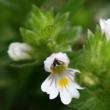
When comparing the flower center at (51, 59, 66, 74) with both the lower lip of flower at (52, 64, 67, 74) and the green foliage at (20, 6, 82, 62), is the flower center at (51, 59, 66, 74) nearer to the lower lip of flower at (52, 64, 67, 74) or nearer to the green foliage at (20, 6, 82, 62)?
the lower lip of flower at (52, 64, 67, 74)

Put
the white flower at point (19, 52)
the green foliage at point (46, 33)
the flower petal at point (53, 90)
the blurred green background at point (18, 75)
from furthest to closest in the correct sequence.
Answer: the blurred green background at point (18, 75), the white flower at point (19, 52), the green foliage at point (46, 33), the flower petal at point (53, 90)

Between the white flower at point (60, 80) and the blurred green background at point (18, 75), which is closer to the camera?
the white flower at point (60, 80)

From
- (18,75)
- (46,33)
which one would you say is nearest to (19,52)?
(46,33)

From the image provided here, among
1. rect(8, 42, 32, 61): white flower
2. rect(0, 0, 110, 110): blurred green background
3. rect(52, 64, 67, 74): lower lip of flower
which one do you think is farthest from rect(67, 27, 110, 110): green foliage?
rect(0, 0, 110, 110): blurred green background

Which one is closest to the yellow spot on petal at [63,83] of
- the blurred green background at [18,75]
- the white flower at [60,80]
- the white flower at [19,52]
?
the white flower at [60,80]

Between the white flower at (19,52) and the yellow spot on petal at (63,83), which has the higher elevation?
the white flower at (19,52)

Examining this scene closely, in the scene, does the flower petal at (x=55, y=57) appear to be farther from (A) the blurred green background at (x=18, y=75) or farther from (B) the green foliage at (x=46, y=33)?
(A) the blurred green background at (x=18, y=75)

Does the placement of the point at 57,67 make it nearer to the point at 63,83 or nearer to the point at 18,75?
the point at 63,83
